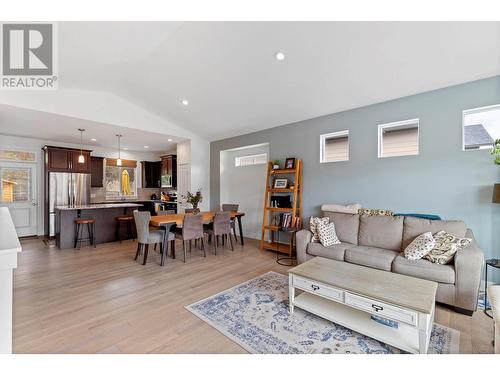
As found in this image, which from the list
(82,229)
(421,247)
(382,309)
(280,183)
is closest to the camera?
(382,309)

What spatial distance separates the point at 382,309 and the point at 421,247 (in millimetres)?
1342

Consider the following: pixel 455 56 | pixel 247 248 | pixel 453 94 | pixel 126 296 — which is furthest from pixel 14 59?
pixel 453 94

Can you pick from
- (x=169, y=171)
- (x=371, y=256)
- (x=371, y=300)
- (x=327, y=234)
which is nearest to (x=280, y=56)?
(x=327, y=234)

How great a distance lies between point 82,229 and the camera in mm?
5184

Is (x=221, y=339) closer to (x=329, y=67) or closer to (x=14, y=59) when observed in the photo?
(x=329, y=67)

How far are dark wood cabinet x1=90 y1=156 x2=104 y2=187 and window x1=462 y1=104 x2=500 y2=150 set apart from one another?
8.66 m

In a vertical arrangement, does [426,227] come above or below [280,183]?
below

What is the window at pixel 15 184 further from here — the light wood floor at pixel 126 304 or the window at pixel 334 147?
the window at pixel 334 147

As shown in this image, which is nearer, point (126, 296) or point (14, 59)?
point (126, 296)

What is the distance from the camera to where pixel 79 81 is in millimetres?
4051

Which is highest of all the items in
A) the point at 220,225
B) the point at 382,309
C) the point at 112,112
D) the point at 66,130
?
the point at 112,112

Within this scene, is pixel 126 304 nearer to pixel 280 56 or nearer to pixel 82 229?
pixel 82 229
